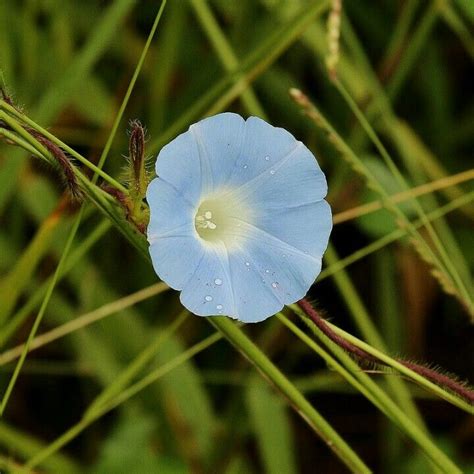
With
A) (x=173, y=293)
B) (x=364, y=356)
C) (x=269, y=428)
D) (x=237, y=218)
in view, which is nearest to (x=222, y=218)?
(x=237, y=218)

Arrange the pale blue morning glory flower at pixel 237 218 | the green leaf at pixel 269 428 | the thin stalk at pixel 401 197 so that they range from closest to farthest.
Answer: the pale blue morning glory flower at pixel 237 218 < the thin stalk at pixel 401 197 < the green leaf at pixel 269 428

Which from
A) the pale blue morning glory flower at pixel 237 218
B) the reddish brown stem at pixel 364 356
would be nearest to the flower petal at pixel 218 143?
the pale blue morning glory flower at pixel 237 218

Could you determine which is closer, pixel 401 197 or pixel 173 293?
pixel 401 197

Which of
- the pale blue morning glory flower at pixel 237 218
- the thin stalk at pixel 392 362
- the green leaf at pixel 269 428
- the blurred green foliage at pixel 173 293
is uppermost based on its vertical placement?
the blurred green foliage at pixel 173 293

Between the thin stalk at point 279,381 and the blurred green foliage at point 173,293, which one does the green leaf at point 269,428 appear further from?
the thin stalk at point 279,381

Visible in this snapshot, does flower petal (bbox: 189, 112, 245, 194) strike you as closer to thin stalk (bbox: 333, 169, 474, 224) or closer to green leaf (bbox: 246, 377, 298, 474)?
thin stalk (bbox: 333, 169, 474, 224)

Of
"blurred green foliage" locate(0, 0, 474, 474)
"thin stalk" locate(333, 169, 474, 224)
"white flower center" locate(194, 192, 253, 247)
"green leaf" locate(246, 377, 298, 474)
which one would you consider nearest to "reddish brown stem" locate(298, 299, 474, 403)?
"white flower center" locate(194, 192, 253, 247)

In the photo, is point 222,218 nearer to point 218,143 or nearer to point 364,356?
point 218,143

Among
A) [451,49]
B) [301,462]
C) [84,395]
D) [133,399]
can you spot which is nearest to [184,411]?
[133,399]
